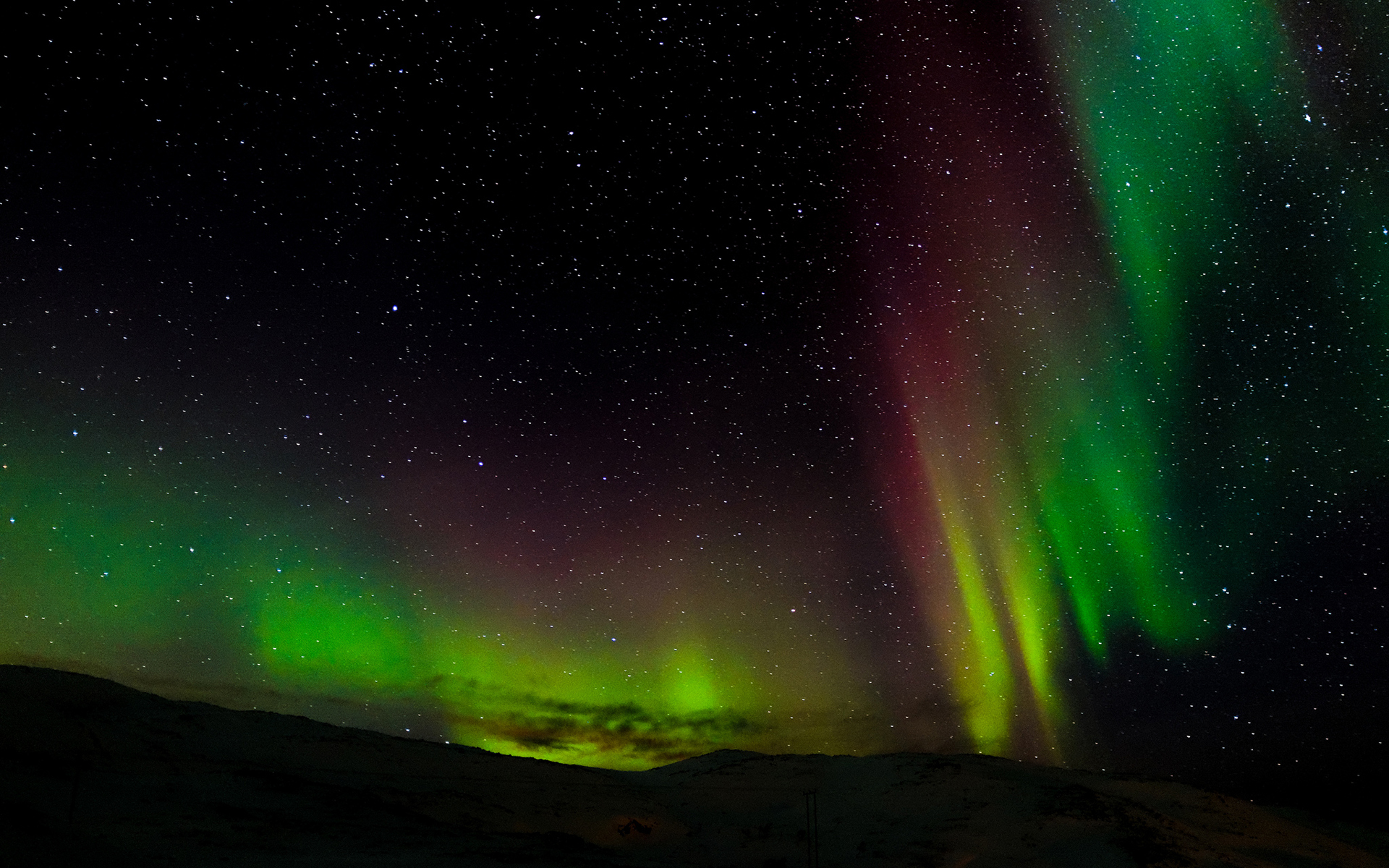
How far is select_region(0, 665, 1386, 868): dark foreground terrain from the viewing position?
22516 millimetres

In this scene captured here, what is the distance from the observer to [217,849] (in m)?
20.2

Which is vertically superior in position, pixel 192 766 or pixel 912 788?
pixel 192 766

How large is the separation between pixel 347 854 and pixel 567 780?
2226 cm

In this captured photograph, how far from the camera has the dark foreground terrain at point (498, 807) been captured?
73.9 feet

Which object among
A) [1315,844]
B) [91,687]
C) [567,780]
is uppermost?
[91,687]

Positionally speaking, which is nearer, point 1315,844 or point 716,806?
point 1315,844

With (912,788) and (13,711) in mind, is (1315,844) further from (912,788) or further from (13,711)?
(13,711)

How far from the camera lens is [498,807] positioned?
3547cm

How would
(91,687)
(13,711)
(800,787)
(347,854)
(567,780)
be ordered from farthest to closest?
(800,787) → (567,780) → (91,687) → (13,711) → (347,854)

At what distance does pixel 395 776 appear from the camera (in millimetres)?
36250

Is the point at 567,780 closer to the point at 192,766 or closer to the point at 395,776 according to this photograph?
the point at 395,776

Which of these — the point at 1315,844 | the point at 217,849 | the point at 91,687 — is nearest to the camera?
the point at 217,849

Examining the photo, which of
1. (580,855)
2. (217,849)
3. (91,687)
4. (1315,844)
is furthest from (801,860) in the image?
(91,687)

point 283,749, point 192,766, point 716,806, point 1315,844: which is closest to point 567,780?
point 716,806
